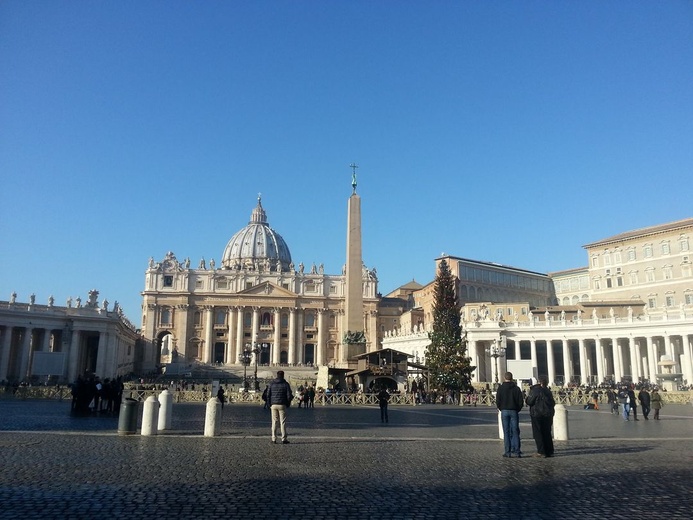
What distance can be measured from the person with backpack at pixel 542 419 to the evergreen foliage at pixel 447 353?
2195 cm

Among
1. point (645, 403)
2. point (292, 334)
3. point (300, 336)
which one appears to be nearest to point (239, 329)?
point (292, 334)

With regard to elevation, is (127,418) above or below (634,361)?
below

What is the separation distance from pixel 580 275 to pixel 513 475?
72.4 m

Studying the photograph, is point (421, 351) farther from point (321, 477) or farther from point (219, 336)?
point (321, 477)

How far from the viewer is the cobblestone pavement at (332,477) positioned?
5508 mm

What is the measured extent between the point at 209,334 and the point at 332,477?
260 ft

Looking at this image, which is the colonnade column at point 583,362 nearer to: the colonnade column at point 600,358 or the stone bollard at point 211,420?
the colonnade column at point 600,358

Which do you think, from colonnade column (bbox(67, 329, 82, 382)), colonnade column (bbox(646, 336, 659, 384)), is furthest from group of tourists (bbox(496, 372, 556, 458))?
colonnade column (bbox(67, 329, 82, 382))

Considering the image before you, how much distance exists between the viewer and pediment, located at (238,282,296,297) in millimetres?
85750

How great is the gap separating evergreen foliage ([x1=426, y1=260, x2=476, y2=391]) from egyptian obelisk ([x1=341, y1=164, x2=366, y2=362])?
463 centimetres

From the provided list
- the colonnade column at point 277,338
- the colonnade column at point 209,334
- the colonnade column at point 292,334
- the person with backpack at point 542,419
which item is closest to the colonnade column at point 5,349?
the colonnade column at point 209,334

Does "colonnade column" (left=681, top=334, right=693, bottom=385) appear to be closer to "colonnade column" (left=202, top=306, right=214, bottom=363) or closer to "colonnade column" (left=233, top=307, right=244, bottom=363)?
"colonnade column" (left=233, top=307, right=244, bottom=363)

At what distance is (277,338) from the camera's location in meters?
85.3

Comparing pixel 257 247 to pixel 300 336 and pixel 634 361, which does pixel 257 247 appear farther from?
pixel 634 361
